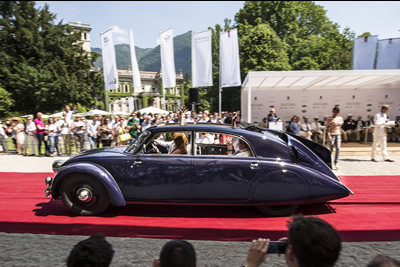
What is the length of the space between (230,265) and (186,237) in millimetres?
865

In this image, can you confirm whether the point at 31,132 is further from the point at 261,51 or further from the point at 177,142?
the point at 261,51

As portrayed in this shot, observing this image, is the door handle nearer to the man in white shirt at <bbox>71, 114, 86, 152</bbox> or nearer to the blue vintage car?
the blue vintage car

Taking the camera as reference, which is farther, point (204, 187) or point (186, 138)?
point (186, 138)

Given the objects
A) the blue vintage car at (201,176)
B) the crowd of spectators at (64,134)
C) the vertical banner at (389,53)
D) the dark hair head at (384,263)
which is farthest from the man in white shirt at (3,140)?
the vertical banner at (389,53)

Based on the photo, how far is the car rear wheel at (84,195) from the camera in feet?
12.8

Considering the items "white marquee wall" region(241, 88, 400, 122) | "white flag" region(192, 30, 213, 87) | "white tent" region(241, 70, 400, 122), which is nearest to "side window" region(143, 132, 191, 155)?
"white tent" region(241, 70, 400, 122)

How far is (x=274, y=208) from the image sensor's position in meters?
3.98

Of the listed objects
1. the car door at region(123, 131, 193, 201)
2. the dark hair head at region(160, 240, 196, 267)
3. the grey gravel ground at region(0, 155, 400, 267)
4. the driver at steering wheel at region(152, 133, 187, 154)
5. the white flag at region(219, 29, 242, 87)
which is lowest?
the grey gravel ground at region(0, 155, 400, 267)

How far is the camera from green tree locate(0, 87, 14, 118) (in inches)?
1059

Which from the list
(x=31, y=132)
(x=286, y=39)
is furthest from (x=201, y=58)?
(x=286, y=39)

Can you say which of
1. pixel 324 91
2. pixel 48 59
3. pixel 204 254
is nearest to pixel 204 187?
pixel 204 254

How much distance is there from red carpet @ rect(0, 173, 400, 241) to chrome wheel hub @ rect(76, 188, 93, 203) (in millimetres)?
322

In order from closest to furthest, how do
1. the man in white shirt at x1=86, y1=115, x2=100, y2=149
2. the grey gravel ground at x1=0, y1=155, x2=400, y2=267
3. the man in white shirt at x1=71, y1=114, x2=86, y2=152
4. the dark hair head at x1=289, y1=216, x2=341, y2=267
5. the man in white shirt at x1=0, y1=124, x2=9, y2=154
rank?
the dark hair head at x1=289, y1=216, x2=341, y2=267
the grey gravel ground at x1=0, y1=155, x2=400, y2=267
the man in white shirt at x1=71, y1=114, x2=86, y2=152
the man in white shirt at x1=86, y1=115, x2=100, y2=149
the man in white shirt at x1=0, y1=124, x2=9, y2=154

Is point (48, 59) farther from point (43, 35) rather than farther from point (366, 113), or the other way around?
point (366, 113)
